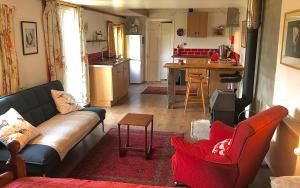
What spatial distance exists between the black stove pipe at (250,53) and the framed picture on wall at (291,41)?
39.9 inches

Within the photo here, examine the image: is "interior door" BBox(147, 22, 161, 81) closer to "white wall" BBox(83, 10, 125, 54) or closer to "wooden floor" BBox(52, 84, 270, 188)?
"wooden floor" BBox(52, 84, 270, 188)

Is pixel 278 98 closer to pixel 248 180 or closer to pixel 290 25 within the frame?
pixel 290 25

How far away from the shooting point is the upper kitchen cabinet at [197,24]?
26.2 feet

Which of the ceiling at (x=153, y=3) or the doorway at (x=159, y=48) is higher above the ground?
the ceiling at (x=153, y=3)

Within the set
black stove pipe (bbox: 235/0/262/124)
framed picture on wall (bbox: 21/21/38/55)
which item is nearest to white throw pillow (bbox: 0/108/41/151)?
framed picture on wall (bbox: 21/21/38/55)

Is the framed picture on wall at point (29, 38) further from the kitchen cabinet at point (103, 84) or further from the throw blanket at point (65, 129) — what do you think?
the kitchen cabinet at point (103, 84)

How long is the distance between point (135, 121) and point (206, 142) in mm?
913

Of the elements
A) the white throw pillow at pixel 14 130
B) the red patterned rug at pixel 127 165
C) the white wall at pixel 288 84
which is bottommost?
the red patterned rug at pixel 127 165

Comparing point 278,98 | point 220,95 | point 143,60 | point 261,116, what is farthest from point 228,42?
point 261,116

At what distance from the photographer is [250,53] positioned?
4109 mm

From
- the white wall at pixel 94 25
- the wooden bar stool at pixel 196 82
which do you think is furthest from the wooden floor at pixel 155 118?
the white wall at pixel 94 25

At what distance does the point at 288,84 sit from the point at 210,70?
297cm

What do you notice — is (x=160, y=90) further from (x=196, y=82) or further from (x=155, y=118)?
(x=155, y=118)

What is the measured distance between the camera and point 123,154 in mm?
3545
